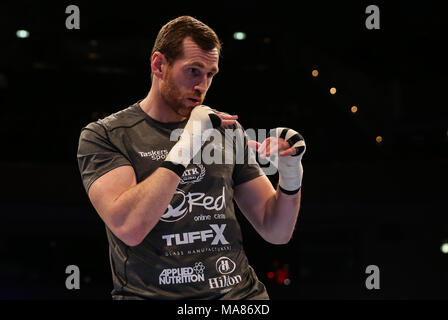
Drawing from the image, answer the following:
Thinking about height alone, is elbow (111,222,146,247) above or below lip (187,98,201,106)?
below

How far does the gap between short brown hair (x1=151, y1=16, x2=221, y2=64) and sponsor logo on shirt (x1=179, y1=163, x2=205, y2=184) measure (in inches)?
19.2

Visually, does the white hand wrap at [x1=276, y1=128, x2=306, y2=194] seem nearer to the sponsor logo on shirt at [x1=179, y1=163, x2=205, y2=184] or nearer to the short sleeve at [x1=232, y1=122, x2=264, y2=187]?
the short sleeve at [x1=232, y1=122, x2=264, y2=187]

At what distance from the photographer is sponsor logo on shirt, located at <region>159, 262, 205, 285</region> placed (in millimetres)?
2318

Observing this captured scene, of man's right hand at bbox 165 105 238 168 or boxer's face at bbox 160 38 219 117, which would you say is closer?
man's right hand at bbox 165 105 238 168

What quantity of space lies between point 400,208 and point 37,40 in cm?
667

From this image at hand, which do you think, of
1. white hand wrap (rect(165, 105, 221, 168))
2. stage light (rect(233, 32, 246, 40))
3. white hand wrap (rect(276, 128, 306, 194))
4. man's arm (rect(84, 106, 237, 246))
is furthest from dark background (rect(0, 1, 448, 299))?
man's arm (rect(84, 106, 237, 246))

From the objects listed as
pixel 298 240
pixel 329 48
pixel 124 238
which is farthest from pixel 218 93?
pixel 124 238

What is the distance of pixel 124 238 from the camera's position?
227 cm

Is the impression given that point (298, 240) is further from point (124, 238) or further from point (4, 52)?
point (124, 238)

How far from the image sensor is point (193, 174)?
8.08ft

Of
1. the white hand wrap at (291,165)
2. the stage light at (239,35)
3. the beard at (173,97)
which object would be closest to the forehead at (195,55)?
the beard at (173,97)

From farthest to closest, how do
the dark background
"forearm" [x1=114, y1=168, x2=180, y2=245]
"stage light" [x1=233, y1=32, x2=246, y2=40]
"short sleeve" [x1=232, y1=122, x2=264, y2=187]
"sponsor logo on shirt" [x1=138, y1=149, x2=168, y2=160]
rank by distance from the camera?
"stage light" [x1=233, y1=32, x2=246, y2=40]
the dark background
"short sleeve" [x1=232, y1=122, x2=264, y2=187]
"sponsor logo on shirt" [x1=138, y1=149, x2=168, y2=160]
"forearm" [x1=114, y1=168, x2=180, y2=245]

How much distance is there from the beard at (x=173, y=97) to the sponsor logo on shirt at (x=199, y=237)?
533mm

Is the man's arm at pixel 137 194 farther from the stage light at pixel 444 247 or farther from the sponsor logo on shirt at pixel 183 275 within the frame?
the stage light at pixel 444 247
